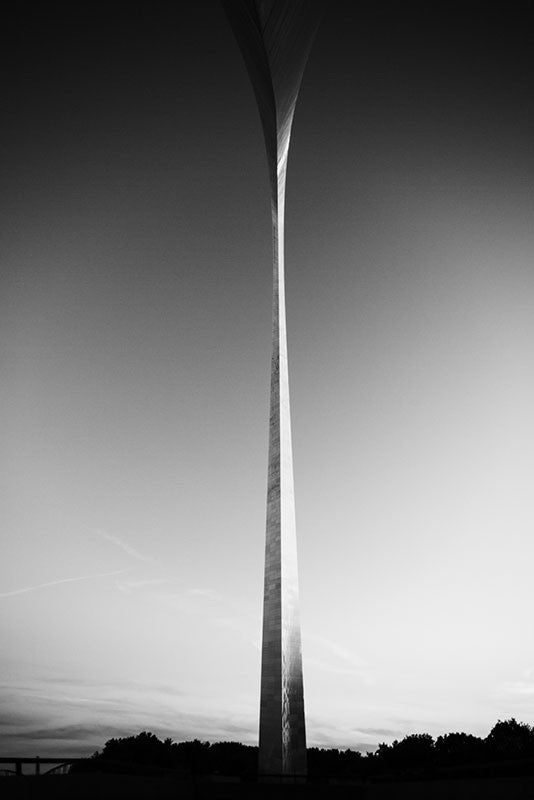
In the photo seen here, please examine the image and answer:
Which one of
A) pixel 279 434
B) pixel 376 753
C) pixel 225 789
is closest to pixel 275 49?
pixel 279 434

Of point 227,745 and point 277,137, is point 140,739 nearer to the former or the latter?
point 227,745

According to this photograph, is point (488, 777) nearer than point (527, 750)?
Yes

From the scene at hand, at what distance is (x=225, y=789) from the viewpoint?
9.84 m

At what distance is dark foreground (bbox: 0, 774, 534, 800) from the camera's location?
6691 mm

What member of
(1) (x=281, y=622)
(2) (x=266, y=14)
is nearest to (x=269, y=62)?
(2) (x=266, y=14)

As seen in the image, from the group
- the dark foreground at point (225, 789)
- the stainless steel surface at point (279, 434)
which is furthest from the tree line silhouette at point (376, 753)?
the dark foreground at point (225, 789)

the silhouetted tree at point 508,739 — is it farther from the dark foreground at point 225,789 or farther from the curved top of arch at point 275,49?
the curved top of arch at point 275,49

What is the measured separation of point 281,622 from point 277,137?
1647 centimetres

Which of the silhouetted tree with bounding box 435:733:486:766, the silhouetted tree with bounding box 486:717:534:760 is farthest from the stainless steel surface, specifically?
the silhouetted tree with bounding box 486:717:534:760

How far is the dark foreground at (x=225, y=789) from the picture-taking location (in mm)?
Result: 6691

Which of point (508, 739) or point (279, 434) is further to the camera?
point (508, 739)

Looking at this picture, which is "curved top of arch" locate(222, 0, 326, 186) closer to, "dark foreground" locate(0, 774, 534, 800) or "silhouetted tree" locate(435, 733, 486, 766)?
"dark foreground" locate(0, 774, 534, 800)

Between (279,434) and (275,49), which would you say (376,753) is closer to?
(279,434)

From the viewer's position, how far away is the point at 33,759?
7418mm
